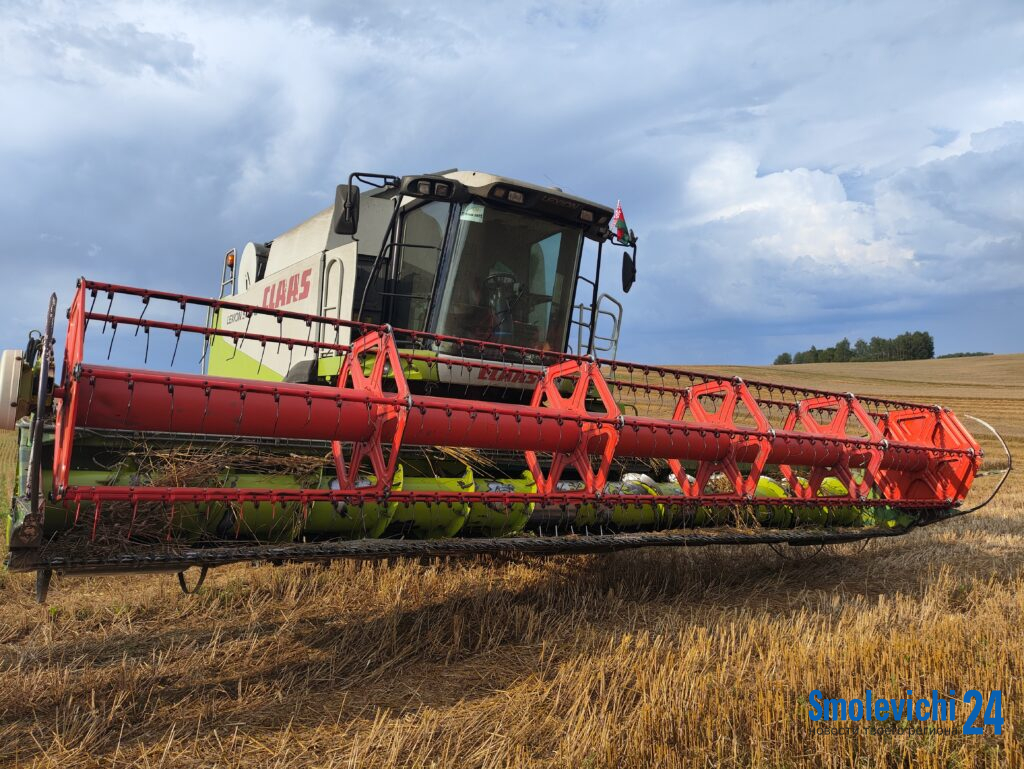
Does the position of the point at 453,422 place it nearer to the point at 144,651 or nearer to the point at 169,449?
the point at 169,449

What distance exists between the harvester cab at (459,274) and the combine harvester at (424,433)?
0.6 inches

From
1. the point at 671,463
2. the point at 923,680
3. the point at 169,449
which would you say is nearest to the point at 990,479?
the point at 671,463

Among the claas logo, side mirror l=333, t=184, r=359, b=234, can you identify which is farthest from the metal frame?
the claas logo

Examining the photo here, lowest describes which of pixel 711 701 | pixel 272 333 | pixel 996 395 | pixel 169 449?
pixel 711 701

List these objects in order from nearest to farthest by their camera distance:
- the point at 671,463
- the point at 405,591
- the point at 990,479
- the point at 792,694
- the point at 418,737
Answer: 1. the point at 418,737
2. the point at 792,694
3. the point at 405,591
4. the point at 671,463
5. the point at 990,479

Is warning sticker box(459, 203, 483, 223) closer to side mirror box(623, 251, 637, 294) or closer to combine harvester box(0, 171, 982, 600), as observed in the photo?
combine harvester box(0, 171, 982, 600)

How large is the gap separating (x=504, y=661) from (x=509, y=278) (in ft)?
8.46

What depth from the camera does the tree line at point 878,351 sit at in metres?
54.2

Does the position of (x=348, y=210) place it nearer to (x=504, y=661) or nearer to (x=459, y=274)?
(x=459, y=274)

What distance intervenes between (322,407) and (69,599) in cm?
242

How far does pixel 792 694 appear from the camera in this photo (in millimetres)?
2598

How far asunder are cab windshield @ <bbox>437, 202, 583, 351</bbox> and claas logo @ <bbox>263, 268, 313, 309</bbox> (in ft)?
4.39

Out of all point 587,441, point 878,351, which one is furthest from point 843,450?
point 878,351

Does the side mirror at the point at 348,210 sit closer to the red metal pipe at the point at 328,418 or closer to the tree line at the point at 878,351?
the red metal pipe at the point at 328,418
